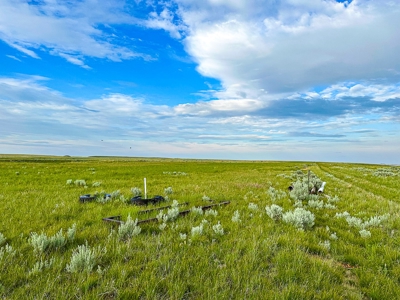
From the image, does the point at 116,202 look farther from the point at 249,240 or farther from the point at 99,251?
the point at 249,240

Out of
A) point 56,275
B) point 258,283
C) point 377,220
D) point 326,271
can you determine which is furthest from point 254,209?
point 56,275

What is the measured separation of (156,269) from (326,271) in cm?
301

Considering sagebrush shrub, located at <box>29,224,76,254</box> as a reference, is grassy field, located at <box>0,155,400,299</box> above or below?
below

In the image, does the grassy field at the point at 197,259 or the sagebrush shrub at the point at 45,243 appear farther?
the sagebrush shrub at the point at 45,243

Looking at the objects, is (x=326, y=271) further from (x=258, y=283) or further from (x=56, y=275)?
(x=56, y=275)

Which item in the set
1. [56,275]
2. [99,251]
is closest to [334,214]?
[99,251]

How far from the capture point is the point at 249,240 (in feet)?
18.0

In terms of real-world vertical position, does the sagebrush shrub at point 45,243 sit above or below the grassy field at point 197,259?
above

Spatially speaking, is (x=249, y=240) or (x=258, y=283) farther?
(x=249, y=240)

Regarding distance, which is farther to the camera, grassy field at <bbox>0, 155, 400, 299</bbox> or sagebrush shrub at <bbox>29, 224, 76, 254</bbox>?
sagebrush shrub at <bbox>29, 224, 76, 254</bbox>

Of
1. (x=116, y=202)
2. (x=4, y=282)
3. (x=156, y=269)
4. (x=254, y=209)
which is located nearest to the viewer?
(x=4, y=282)

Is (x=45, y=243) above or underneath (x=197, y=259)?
above

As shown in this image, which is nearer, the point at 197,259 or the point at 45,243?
the point at 197,259

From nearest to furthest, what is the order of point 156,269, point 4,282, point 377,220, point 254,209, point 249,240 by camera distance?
1. point 4,282
2. point 156,269
3. point 249,240
4. point 377,220
5. point 254,209
